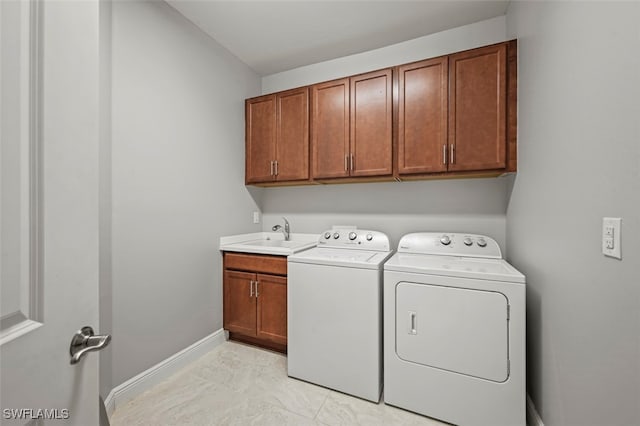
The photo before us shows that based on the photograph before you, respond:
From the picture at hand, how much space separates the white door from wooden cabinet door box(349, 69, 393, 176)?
1824 mm

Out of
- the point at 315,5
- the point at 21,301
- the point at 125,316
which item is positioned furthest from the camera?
the point at 315,5

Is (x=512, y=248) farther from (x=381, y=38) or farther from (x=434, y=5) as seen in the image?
(x=381, y=38)

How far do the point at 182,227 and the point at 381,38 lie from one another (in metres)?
2.29

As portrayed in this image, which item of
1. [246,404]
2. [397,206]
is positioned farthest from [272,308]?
[397,206]

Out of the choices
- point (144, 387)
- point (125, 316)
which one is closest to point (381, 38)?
point (125, 316)

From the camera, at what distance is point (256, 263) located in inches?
91.0

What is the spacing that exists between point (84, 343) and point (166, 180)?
63.0 inches

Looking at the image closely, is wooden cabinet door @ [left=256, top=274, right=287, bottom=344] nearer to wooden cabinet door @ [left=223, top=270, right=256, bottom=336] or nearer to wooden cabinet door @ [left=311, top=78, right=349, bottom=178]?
wooden cabinet door @ [left=223, top=270, right=256, bottom=336]

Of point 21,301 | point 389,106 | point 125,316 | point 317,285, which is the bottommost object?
point 125,316

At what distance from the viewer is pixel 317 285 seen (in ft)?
6.04

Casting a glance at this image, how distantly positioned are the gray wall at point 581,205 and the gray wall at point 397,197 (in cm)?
55

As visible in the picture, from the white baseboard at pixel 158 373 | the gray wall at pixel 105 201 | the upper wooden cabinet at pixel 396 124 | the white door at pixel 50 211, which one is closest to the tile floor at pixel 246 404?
the white baseboard at pixel 158 373

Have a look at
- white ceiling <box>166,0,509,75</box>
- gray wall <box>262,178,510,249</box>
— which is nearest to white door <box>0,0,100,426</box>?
white ceiling <box>166,0,509,75</box>

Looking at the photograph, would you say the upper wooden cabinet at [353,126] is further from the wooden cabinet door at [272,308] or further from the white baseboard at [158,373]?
the white baseboard at [158,373]
